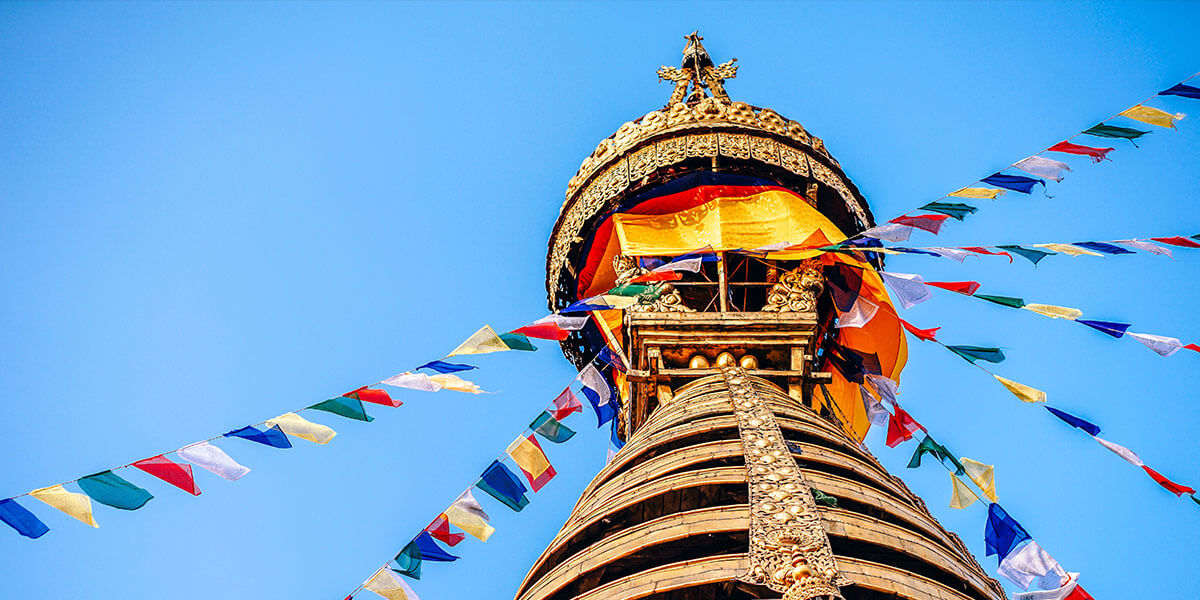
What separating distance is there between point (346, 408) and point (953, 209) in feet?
18.2

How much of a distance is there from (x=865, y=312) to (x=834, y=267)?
1108 mm

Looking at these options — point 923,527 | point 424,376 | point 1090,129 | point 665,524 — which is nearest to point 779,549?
point 665,524

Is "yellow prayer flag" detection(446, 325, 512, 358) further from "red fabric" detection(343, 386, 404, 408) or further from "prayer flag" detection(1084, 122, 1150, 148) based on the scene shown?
"prayer flag" detection(1084, 122, 1150, 148)

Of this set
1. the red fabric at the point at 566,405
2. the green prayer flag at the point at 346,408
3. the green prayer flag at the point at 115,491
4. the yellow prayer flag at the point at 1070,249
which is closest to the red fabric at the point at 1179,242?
the yellow prayer flag at the point at 1070,249

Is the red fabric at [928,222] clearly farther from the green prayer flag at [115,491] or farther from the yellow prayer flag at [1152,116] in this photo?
the green prayer flag at [115,491]

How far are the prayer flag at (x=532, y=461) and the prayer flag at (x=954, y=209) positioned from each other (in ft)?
13.3

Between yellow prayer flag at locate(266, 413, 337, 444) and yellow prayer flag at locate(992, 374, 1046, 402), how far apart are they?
17.7 feet

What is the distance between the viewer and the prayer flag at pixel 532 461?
9.34m

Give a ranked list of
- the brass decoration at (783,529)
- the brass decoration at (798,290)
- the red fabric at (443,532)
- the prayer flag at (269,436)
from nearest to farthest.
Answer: the brass decoration at (783,529) → the prayer flag at (269,436) → the red fabric at (443,532) → the brass decoration at (798,290)

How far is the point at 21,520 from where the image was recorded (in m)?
6.46

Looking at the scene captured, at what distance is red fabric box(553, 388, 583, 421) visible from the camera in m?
9.92

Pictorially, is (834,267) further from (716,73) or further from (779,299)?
(716,73)

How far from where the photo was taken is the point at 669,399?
9.95m

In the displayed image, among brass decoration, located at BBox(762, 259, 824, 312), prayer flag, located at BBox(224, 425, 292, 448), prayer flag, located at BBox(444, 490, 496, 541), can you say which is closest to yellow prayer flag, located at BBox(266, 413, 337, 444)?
prayer flag, located at BBox(224, 425, 292, 448)
